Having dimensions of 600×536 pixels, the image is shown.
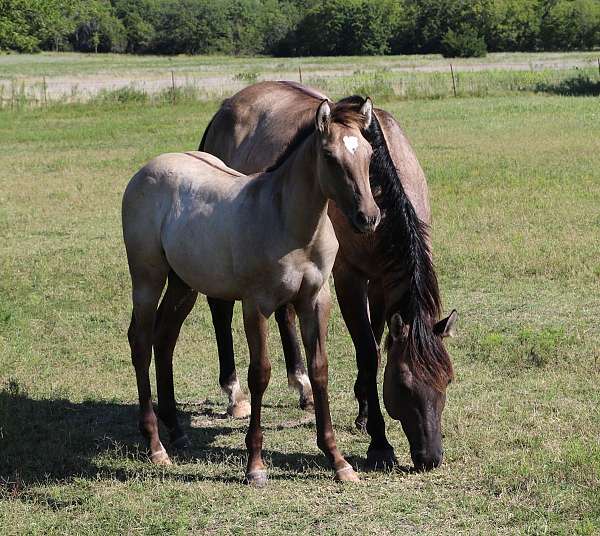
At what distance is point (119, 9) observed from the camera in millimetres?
86625

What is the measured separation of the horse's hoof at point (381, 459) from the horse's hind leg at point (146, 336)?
1242mm

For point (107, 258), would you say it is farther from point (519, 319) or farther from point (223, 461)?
point (223, 461)

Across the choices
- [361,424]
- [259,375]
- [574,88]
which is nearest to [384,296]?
[361,424]

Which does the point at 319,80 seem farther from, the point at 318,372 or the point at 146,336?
the point at 318,372

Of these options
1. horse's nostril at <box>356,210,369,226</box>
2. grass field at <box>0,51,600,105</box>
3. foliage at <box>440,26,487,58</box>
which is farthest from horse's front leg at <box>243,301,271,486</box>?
foliage at <box>440,26,487,58</box>

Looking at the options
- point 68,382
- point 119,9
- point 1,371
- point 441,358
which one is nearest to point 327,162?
point 441,358

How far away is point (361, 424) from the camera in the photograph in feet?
20.5

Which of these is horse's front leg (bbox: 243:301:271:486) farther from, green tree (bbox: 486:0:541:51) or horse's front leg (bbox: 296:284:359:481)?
green tree (bbox: 486:0:541:51)

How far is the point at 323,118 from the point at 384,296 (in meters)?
1.51

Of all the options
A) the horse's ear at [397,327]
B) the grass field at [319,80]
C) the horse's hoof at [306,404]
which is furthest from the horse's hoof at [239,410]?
the grass field at [319,80]

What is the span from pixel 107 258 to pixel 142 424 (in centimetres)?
558

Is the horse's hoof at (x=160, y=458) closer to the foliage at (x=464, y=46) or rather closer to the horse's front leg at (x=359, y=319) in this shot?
the horse's front leg at (x=359, y=319)

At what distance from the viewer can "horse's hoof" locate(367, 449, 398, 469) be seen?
5.50m

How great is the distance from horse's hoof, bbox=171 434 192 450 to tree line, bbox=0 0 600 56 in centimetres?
5263
